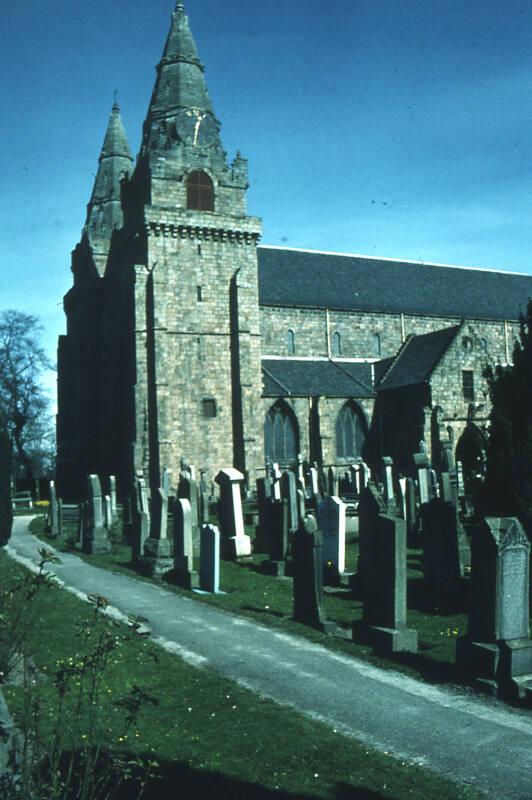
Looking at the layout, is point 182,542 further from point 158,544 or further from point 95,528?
point 95,528

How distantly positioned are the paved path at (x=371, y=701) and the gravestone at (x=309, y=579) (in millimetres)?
677

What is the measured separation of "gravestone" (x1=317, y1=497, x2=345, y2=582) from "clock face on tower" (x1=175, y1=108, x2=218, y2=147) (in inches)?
1096

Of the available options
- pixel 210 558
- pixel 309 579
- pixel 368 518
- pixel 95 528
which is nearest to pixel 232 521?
pixel 210 558

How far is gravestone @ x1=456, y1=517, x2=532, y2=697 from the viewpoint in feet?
27.5

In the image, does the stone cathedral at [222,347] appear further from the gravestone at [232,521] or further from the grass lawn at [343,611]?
the grass lawn at [343,611]

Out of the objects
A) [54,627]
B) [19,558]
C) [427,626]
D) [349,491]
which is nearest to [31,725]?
[54,627]

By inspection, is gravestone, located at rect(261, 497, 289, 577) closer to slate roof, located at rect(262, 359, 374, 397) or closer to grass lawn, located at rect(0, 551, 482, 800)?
grass lawn, located at rect(0, 551, 482, 800)

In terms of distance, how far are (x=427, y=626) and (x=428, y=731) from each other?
4563 mm

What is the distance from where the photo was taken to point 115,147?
50125 mm

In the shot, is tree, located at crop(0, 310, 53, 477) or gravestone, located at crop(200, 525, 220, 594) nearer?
gravestone, located at crop(200, 525, 220, 594)

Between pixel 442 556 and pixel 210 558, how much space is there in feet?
14.5

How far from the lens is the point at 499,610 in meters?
8.55

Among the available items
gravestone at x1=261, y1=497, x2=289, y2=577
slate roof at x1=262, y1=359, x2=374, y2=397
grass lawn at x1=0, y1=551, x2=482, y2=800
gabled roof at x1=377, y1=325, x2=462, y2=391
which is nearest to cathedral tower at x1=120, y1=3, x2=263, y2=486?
slate roof at x1=262, y1=359, x2=374, y2=397

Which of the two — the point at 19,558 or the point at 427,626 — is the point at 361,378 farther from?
the point at 427,626
